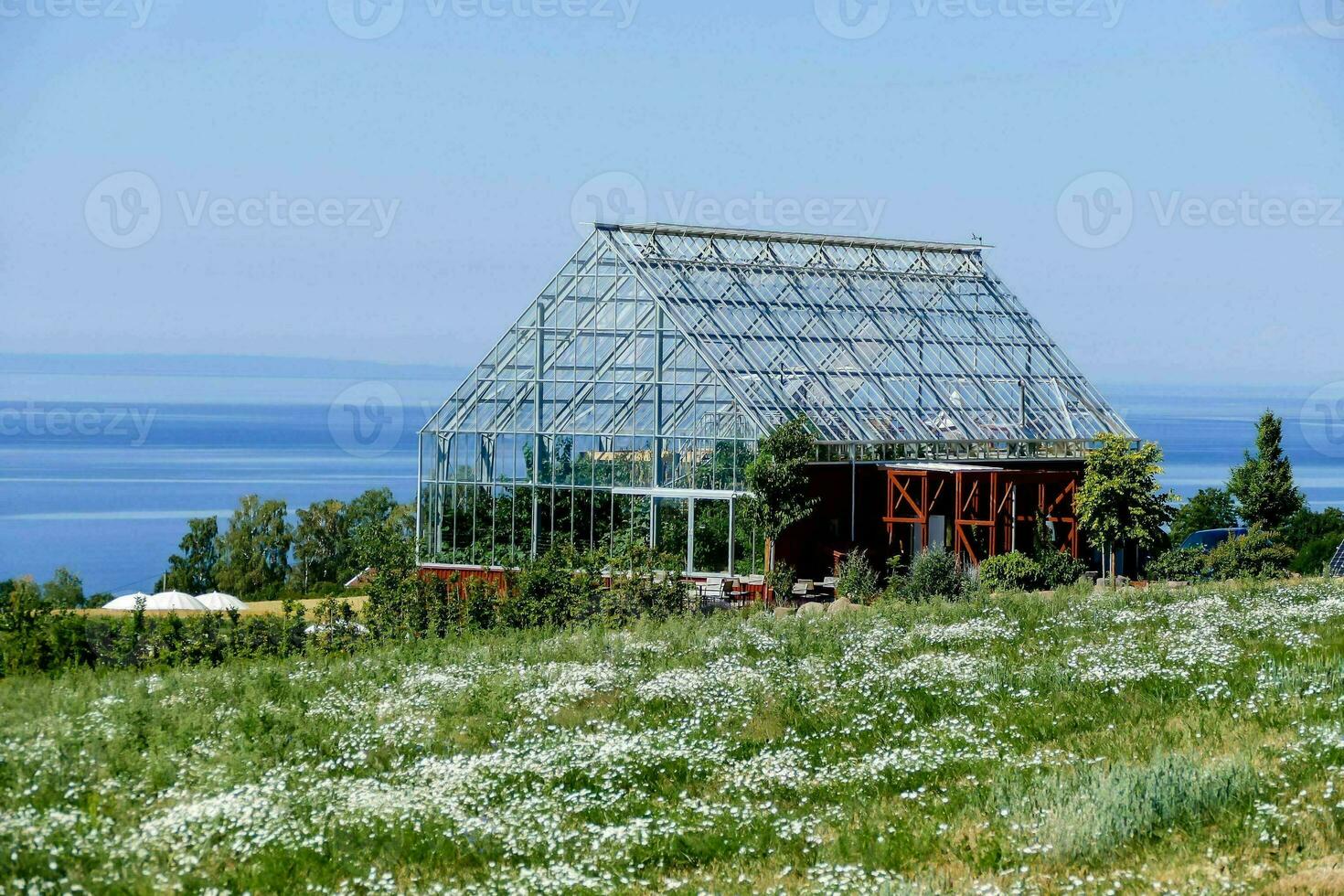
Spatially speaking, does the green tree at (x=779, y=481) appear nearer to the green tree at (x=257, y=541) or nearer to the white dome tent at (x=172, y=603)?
the white dome tent at (x=172, y=603)

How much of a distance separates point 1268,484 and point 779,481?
1566 centimetres

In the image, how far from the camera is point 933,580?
28500 mm

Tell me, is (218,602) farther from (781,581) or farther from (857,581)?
(857,581)

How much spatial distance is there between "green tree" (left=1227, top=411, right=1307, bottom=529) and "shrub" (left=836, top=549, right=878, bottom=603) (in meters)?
14.1

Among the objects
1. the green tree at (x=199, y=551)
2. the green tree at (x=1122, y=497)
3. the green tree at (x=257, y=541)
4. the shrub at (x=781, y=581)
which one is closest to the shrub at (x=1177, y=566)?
the green tree at (x=1122, y=497)

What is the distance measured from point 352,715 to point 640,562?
1349 cm

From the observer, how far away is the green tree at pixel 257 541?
4975 centimetres

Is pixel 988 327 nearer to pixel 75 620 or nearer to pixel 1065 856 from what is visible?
pixel 75 620

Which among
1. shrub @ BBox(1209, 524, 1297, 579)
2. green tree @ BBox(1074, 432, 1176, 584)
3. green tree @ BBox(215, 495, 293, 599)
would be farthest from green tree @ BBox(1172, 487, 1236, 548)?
green tree @ BBox(215, 495, 293, 599)

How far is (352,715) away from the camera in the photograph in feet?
46.7

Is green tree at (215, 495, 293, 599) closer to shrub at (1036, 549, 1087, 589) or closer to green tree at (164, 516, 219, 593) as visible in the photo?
green tree at (164, 516, 219, 593)

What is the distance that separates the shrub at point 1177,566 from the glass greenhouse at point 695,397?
6.08 meters

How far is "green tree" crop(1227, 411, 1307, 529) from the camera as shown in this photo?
125ft

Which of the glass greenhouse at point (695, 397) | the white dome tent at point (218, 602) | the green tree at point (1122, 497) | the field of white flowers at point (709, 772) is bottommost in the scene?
the white dome tent at point (218, 602)
